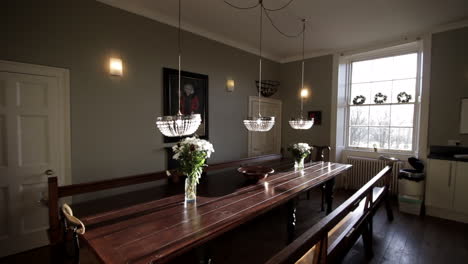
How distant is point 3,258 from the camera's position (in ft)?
7.38

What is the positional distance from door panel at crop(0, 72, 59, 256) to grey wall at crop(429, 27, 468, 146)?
210 inches

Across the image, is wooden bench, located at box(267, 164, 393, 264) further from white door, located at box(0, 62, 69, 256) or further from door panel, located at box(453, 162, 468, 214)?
white door, located at box(0, 62, 69, 256)

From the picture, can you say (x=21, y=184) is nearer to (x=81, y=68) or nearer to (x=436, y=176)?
(x=81, y=68)

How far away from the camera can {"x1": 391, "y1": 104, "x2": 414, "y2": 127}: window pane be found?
400 cm

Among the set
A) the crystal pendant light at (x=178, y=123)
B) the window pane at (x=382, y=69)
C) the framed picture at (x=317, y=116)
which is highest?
the window pane at (x=382, y=69)

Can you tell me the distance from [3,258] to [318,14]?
15.5 ft

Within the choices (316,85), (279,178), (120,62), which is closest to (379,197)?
Answer: (279,178)

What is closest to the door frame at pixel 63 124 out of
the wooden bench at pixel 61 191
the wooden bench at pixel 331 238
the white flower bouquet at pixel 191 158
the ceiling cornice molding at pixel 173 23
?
the wooden bench at pixel 61 191

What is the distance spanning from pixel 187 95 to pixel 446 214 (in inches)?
169

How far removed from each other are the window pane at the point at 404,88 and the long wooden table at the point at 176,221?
3.03m

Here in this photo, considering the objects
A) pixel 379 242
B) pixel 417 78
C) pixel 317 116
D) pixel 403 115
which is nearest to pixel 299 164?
pixel 379 242

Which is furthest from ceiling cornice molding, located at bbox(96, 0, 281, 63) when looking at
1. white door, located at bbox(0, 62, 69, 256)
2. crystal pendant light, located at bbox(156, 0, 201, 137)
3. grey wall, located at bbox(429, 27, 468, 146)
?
grey wall, located at bbox(429, 27, 468, 146)

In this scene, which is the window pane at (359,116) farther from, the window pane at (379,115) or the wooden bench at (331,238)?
the wooden bench at (331,238)

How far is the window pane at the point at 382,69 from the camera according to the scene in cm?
424
